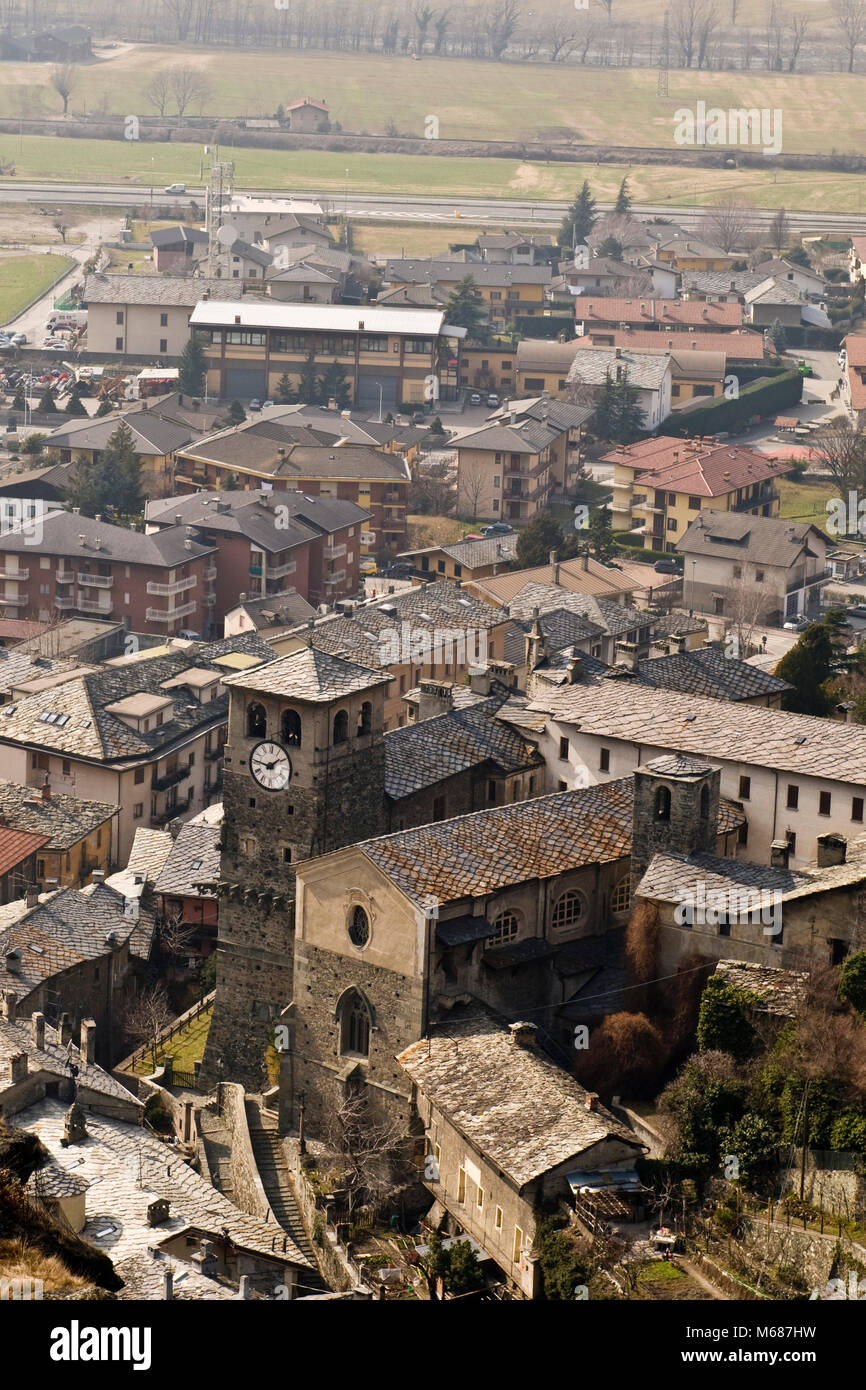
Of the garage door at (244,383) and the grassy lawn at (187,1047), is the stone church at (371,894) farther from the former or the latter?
the garage door at (244,383)

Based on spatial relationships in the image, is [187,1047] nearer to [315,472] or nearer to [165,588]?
[165,588]

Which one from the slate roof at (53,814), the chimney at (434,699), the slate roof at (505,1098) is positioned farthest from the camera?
the slate roof at (53,814)

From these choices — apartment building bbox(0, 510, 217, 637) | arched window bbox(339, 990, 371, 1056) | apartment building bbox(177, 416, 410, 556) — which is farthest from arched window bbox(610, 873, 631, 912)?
apartment building bbox(177, 416, 410, 556)

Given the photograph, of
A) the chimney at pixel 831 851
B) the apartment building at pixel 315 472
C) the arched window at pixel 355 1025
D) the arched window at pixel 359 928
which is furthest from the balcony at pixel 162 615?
the chimney at pixel 831 851

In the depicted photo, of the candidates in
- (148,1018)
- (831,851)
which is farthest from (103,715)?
(831,851)

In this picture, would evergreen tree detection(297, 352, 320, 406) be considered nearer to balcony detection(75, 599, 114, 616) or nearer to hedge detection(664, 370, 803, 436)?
hedge detection(664, 370, 803, 436)

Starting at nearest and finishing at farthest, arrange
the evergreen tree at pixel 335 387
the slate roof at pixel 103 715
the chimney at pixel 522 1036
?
the chimney at pixel 522 1036 → the slate roof at pixel 103 715 → the evergreen tree at pixel 335 387
